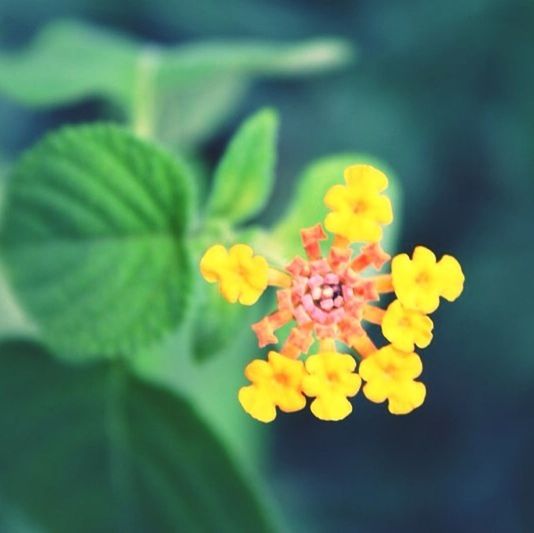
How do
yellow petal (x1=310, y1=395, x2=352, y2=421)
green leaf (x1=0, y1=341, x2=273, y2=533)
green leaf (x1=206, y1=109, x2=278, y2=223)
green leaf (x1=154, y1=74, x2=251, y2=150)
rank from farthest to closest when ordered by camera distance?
green leaf (x1=154, y1=74, x2=251, y2=150) → green leaf (x1=0, y1=341, x2=273, y2=533) → green leaf (x1=206, y1=109, x2=278, y2=223) → yellow petal (x1=310, y1=395, x2=352, y2=421)

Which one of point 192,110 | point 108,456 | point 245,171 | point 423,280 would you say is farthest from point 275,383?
point 192,110

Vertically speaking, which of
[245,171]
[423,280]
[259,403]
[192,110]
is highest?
[192,110]

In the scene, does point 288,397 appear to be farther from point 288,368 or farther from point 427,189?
point 427,189

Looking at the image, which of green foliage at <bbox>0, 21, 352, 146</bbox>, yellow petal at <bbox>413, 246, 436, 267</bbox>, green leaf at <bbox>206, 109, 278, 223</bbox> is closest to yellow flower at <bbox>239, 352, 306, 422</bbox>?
yellow petal at <bbox>413, 246, 436, 267</bbox>

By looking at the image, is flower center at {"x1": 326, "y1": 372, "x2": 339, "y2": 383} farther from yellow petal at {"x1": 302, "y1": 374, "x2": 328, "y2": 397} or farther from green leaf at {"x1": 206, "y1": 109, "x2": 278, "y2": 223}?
green leaf at {"x1": 206, "y1": 109, "x2": 278, "y2": 223}

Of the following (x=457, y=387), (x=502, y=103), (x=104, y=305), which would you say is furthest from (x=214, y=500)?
(x=502, y=103)

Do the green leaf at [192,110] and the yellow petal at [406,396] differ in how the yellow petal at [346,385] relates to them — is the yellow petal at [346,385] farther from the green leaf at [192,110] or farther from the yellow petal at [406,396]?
the green leaf at [192,110]
